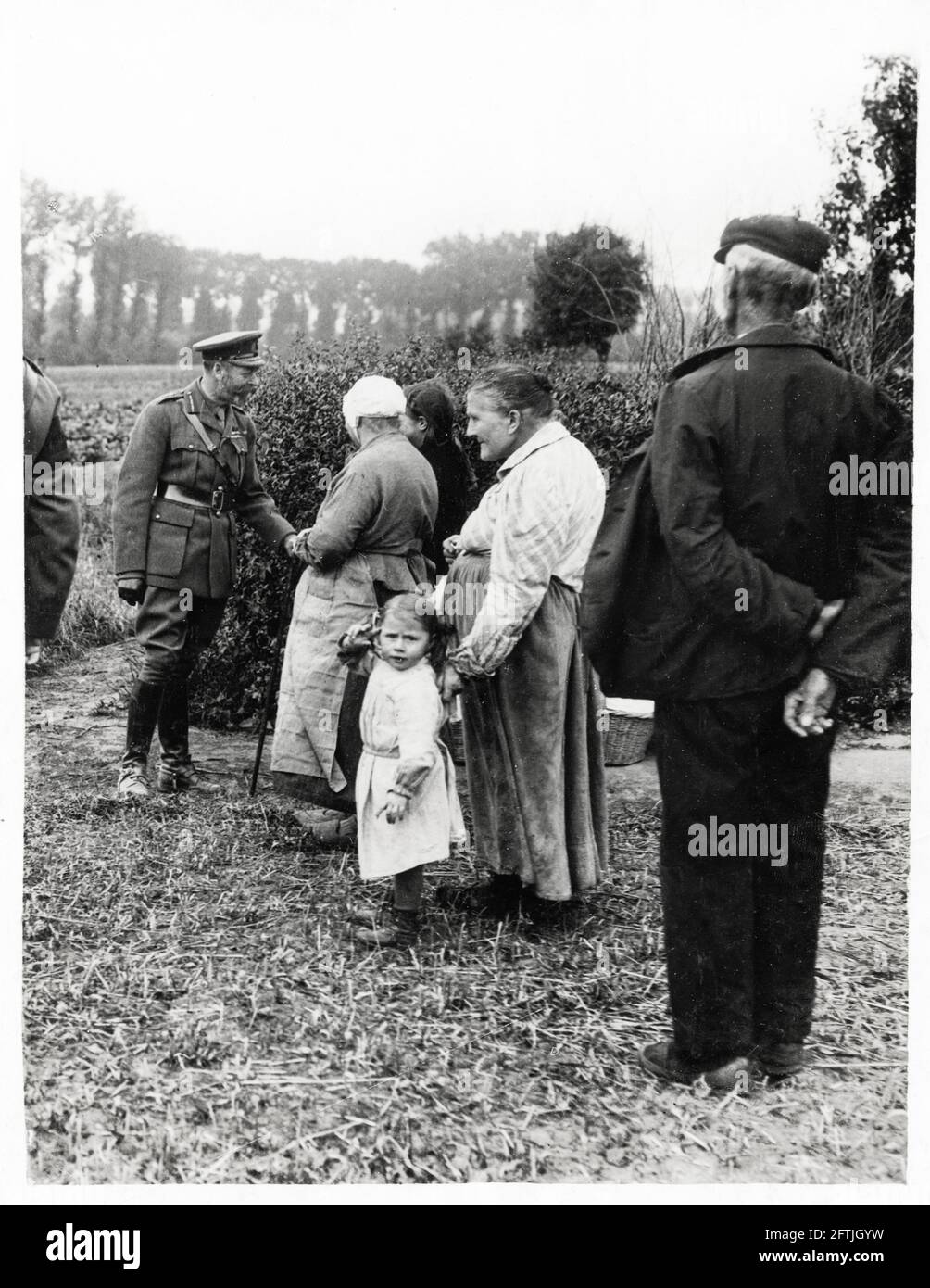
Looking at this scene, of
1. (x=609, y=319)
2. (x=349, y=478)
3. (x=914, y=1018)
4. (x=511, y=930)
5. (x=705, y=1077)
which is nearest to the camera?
(x=705, y=1077)

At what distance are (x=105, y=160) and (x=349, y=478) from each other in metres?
1.37

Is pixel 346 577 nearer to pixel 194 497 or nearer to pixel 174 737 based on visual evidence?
pixel 194 497

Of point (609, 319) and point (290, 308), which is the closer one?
point (290, 308)

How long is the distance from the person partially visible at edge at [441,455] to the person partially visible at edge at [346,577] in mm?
261

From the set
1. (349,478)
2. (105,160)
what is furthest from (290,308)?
(105,160)

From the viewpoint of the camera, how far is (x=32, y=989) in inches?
138

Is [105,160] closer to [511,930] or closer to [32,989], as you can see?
[32,989]

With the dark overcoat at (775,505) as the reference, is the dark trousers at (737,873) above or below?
below

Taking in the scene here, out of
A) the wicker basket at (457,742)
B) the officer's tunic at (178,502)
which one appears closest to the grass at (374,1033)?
the officer's tunic at (178,502)

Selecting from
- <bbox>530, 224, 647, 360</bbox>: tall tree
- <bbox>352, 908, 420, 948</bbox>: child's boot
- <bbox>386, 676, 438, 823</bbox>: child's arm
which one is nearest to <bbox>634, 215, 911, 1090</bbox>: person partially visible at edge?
<bbox>386, 676, 438, 823</bbox>: child's arm

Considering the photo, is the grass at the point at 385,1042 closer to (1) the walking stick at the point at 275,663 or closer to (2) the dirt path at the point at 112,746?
(2) the dirt path at the point at 112,746

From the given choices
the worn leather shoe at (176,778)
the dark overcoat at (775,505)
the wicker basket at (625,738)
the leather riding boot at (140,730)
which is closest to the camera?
the dark overcoat at (775,505)

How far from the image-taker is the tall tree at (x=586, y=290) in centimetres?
486
